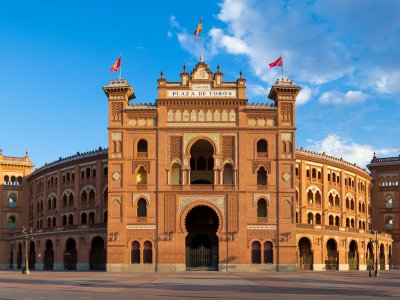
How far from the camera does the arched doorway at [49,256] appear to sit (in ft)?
296

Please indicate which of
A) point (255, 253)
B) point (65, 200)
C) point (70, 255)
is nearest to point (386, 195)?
point (255, 253)

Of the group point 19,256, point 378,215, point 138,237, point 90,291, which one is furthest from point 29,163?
point 90,291

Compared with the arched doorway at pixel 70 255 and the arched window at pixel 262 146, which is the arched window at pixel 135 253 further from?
the arched window at pixel 262 146

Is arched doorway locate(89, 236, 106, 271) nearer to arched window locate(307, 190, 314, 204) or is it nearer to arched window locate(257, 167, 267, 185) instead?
arched window locate(257, 167, 267, 185)

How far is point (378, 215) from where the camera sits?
110812mm

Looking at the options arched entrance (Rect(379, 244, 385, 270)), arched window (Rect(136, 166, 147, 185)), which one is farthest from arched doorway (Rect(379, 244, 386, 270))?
arched window (Rect(136, 166, 147, 185))

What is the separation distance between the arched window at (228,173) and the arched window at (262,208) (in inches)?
161

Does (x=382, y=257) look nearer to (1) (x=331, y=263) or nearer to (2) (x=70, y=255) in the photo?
(1) (x=331, y=263)

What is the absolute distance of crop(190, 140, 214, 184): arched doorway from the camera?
78.4 meters

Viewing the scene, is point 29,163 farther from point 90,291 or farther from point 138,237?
point 90,291

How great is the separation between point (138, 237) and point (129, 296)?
39359 millimetres

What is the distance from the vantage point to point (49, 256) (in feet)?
300

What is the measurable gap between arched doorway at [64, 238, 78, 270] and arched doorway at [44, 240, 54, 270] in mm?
3465

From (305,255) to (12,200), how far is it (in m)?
52.7
